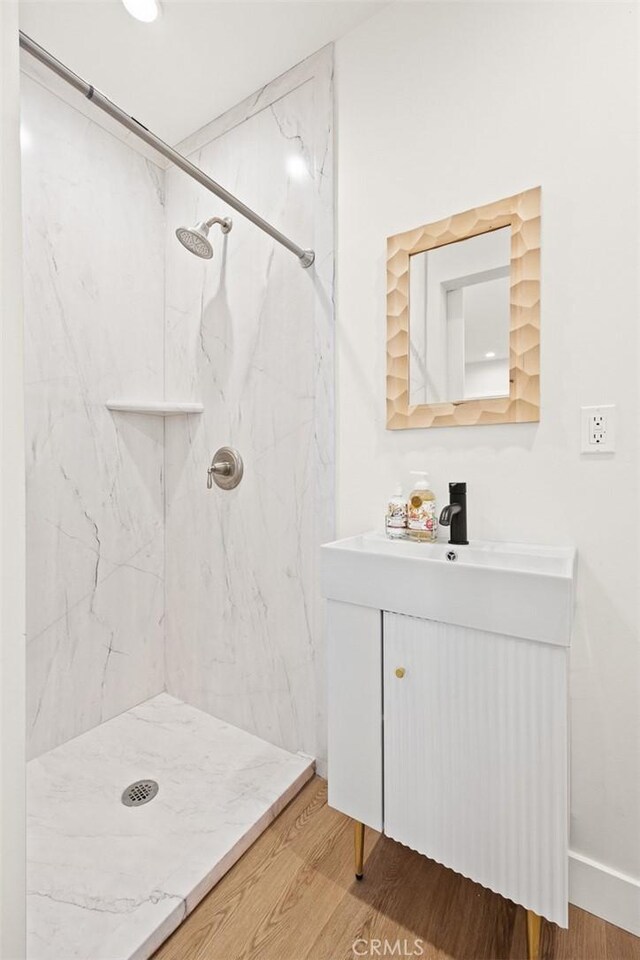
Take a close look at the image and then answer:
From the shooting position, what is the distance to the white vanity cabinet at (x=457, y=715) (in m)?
0.91

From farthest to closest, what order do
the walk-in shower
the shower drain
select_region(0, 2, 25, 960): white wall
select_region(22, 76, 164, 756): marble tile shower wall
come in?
select_region(22, 76, 164, 756): marble tile shower wall → the walk-in shower → the shower drain → select_region(0, 2, 25, 960): white wall

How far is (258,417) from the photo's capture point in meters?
1.74

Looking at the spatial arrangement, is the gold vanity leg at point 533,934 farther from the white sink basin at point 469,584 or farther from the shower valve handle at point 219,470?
the shower valve handle at point 219,470

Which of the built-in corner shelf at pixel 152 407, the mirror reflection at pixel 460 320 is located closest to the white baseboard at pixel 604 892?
the mirror reflection at pixel 460 320

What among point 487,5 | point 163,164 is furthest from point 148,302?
point 487,5

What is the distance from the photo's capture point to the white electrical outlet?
1084 mm

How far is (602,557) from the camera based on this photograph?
43.4 inches

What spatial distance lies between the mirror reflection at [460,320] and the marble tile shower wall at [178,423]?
1.07 ft

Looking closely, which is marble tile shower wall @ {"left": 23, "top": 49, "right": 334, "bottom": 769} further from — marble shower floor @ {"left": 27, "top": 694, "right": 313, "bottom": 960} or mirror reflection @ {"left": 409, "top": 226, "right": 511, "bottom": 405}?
mirror reflection @ {"left": 409, "top": 226, "right": 511, "bottom": 405}

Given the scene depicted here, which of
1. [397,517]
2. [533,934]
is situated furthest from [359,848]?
[397,517]

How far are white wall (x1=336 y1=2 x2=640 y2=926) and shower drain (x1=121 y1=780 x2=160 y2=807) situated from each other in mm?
1226

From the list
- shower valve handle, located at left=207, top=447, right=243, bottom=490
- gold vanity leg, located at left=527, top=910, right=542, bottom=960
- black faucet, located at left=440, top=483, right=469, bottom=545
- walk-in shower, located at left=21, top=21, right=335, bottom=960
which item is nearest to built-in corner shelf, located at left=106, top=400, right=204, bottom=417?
walk-in shower, located at left=21, top=21, right=335, bottom=960

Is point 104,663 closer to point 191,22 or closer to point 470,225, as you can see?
point 470,225

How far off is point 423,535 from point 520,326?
24.1 inches
